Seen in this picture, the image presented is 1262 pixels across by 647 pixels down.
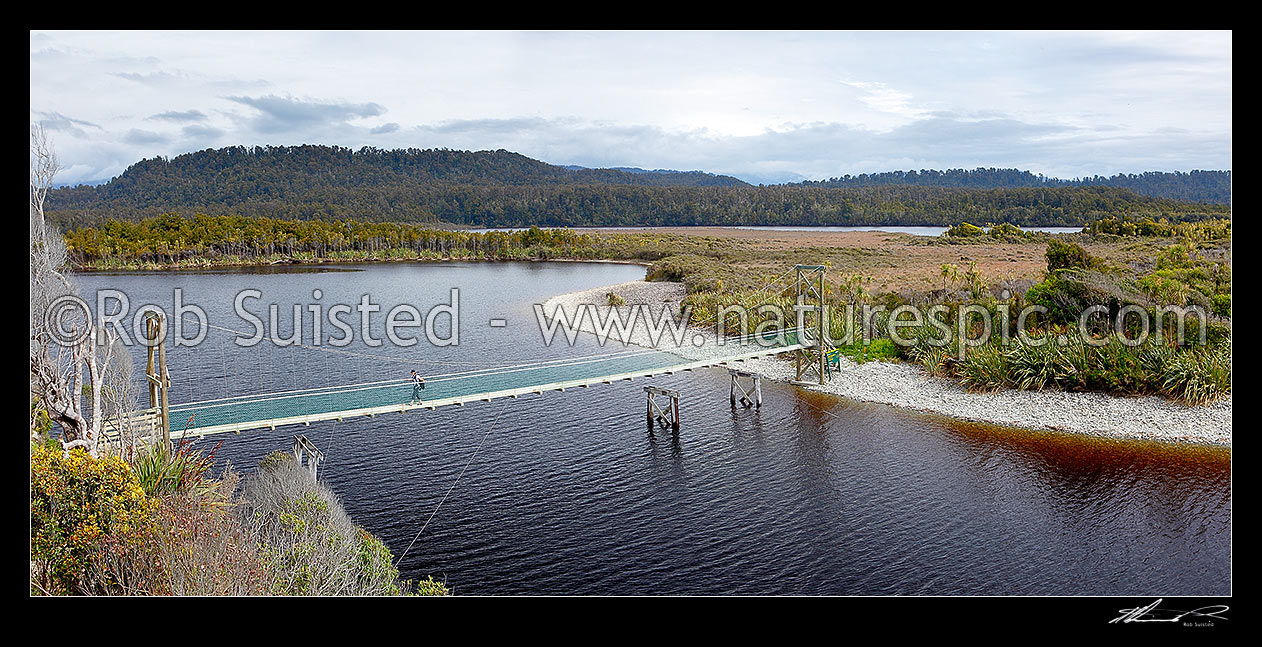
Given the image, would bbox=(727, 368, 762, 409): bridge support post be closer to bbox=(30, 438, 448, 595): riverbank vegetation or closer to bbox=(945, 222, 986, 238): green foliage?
bbox=(30, 438, 448, 595): riverbank vegetation

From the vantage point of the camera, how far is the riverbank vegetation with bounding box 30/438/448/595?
6.91m

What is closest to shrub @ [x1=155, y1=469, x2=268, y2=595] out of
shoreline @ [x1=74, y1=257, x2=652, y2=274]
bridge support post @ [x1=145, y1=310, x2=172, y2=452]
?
bridge support post @ [x1=145, y1=310, x2=172, y2=452]

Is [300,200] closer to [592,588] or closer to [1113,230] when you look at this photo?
[1113,230]

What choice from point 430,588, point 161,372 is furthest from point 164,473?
point 430,588

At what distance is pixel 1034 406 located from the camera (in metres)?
16.9

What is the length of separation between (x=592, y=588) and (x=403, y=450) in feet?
18.7

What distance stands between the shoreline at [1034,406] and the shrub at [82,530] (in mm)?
12320

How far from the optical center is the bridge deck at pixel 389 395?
11.8 metres

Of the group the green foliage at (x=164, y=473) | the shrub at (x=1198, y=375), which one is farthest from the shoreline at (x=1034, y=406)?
the green foliage at (x=164, y=473)
